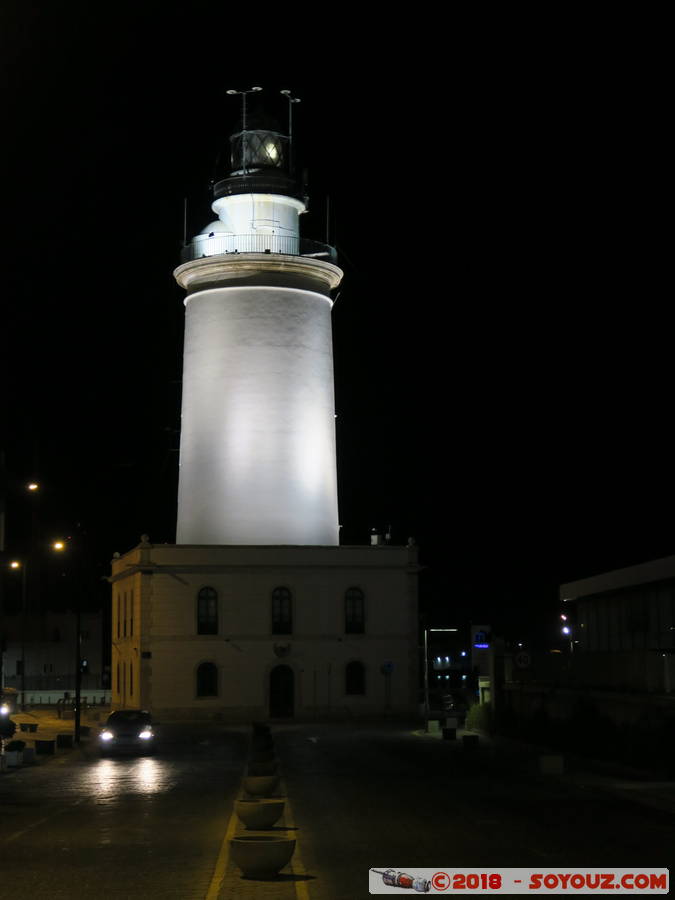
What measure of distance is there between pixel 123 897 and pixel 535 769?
64.3 feet

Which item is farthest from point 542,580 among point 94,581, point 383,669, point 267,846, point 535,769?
point 267,846

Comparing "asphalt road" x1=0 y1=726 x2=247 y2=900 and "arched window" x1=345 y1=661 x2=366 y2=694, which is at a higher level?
"arched window" x1=345 y1=661 x2=366 y2=694

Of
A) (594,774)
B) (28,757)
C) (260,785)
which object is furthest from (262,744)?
(28,757)

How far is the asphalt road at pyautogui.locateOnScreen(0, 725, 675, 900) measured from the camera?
60.2 feet

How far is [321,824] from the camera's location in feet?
78.0

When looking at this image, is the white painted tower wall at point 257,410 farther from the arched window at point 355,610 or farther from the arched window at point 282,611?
the arched window at point 355,610

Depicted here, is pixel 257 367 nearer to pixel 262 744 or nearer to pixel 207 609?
pixel 207 609

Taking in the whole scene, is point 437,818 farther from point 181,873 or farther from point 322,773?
point 322,773

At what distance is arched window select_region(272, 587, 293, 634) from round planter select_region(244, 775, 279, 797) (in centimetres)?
3991

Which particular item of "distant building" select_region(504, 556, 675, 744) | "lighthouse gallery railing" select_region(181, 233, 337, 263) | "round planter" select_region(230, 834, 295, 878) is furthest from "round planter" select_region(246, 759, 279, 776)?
"lighthouse gallery railing" select_region(181, 233, 337, 263)

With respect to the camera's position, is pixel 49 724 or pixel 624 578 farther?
pixel 49 724

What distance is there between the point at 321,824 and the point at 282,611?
40.1m

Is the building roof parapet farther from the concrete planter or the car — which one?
the car

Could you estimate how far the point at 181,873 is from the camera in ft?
61.3
